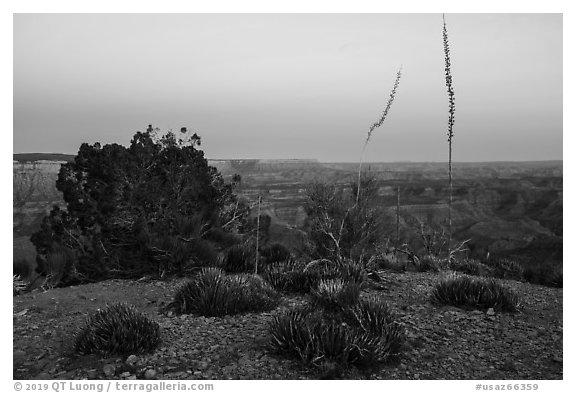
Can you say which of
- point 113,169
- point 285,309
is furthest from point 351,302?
point 113,169

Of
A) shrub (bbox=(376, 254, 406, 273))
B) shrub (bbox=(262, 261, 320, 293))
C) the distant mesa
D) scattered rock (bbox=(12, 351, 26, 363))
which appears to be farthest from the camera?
shrub (bbox=(376, 254, 406, 273))

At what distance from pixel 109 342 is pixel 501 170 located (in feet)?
93.1

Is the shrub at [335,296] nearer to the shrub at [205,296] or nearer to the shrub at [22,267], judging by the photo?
the shrub at [205,296]

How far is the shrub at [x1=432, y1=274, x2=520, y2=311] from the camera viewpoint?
5.02m

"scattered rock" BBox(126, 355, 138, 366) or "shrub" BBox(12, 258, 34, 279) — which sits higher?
"scattered rock" BBox(126, 355, 138, 366)

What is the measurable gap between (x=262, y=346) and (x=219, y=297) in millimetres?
991

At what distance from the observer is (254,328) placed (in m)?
4.44

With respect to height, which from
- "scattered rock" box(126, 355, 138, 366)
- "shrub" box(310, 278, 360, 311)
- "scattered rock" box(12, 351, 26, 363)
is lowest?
"scattered rock" box(12, 351, 26, 363)

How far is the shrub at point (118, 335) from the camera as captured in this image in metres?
3.84

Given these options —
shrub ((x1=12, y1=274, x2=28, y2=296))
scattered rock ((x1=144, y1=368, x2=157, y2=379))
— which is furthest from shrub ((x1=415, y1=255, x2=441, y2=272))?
shrub ((x1=12, y1=274, x2=28, y2=296))

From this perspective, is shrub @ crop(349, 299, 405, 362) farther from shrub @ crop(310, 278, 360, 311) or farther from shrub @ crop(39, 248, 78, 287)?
shrub @ crop(39, 248, 78, 287)

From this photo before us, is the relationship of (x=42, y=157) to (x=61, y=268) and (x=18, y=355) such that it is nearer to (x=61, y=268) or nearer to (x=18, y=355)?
(x=61, y=268)

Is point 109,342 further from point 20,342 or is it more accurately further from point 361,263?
point 361,263

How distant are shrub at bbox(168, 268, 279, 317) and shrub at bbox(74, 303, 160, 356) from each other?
767 millimetres
